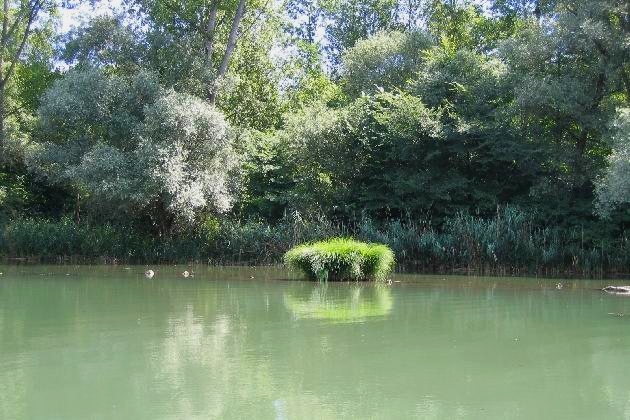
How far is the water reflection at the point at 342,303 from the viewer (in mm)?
9922

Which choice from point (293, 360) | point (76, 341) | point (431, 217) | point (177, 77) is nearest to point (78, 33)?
point (177, 77)

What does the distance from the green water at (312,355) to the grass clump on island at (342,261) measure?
2.16 metres

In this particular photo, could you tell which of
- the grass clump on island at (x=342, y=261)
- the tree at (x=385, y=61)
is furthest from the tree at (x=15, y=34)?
the grass clump on island at (x=342, y=261)

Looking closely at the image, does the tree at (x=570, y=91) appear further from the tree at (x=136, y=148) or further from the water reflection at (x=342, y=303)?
the tree at (x=136, y=148)

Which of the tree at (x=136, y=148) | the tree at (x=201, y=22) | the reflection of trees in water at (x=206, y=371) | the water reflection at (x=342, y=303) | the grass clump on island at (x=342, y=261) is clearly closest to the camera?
the reflection of trees in water at (x=206, y=371)

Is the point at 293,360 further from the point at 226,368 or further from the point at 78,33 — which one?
the point at 78,33

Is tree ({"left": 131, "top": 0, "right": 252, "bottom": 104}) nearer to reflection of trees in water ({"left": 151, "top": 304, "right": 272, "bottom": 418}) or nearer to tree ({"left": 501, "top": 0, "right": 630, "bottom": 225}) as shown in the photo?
tree ({"left": 501, "top": 0, "right": 630, "bottom": 225})

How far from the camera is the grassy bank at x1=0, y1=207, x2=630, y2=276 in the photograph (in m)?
17.5

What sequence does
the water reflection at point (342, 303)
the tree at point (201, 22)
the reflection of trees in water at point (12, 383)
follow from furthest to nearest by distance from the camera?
the tree at point (201, 22), the water reflection at point (342, 303), the reflection of trees in water at point (12, 383)

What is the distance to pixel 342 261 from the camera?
49.6 ft

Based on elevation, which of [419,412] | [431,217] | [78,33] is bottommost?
[419,412]

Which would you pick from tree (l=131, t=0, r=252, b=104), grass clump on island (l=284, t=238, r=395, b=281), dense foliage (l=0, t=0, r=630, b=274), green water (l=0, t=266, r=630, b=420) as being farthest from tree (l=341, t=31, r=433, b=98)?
green water (l=0, t=266, r=630, b=420)

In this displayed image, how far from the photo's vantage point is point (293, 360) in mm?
6793

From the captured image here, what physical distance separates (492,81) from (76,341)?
51.5 feet
